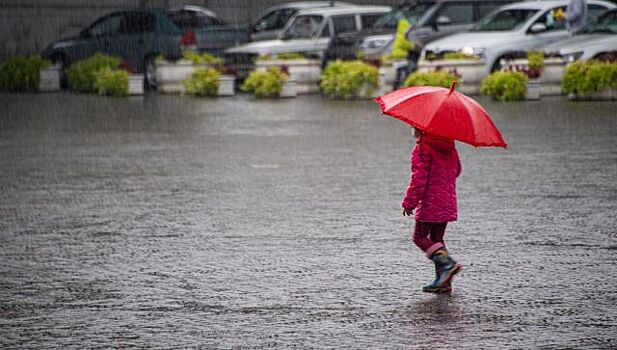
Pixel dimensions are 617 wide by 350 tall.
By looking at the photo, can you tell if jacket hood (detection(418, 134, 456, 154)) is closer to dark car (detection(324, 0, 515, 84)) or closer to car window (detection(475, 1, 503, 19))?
dark car (detection(324, 0, 515, 84))

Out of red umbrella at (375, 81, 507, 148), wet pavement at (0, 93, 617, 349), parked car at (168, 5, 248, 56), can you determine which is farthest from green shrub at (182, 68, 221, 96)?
red umbrella at (375, 81, 507, 148)

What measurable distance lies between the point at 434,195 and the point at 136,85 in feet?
67.8

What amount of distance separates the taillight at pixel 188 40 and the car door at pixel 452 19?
5.05m

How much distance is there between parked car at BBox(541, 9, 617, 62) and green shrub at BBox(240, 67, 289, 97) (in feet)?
16.1

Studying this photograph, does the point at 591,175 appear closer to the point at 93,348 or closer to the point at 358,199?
the point at 358,199

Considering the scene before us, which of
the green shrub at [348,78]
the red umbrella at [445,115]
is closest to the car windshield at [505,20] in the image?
the green shrub at [348,78]

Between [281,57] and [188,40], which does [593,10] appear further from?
[188,40]

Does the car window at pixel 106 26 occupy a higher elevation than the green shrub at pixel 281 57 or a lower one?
higher

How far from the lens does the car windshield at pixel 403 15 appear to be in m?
29.0

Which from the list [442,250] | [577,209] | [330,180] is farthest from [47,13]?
[442,250]

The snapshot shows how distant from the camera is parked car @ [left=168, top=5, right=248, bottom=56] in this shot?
2972 cm

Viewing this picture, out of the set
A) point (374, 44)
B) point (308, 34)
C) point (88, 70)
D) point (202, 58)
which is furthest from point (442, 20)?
point (88, 70)

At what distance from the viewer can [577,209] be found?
414 inches

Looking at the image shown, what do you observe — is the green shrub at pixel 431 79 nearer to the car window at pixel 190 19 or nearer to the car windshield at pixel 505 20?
the car windshield at pixel 505 20
